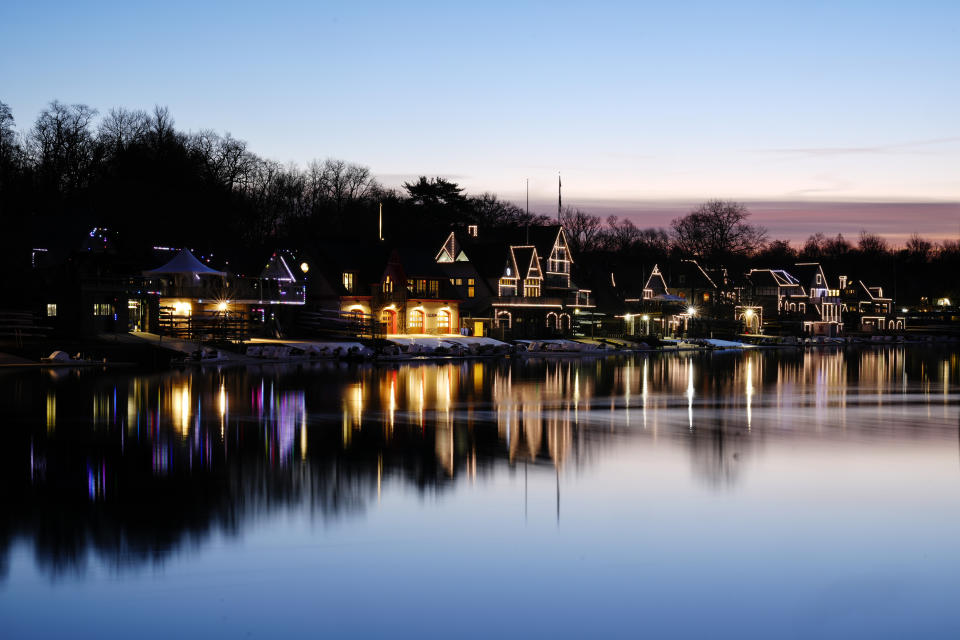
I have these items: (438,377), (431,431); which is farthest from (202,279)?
(431,431)

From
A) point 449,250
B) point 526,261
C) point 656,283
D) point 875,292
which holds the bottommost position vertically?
point 875,292

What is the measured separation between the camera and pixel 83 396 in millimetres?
31141

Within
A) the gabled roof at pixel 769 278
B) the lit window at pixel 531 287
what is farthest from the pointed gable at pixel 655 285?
the lit window at pixel 531 287

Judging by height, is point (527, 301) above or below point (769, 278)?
below

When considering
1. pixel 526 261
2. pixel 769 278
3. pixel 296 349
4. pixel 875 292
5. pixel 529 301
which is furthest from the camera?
pixel 875 292

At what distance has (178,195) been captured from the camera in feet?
273

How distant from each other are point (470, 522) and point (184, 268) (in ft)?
159

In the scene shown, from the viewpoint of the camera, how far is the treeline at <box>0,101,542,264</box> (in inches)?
2963

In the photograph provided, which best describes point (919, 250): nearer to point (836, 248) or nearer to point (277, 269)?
point (836, 248)

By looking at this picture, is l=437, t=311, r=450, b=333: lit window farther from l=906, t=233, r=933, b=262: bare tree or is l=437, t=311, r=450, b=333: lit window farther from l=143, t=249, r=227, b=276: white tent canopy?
l=906, t=233, r=933, b=262: bare tree

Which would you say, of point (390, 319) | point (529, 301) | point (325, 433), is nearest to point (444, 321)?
point (390, 319)

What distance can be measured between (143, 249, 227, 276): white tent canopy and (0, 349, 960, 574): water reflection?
1510cm

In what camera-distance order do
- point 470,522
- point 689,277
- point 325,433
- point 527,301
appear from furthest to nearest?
point 689,277 → point 527,301 → point 325,433 → point 470,522

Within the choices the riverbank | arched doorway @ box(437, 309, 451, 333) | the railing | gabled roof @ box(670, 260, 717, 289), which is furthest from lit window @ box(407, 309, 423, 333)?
gabled roof @ box(670, 260, 717, 289)
